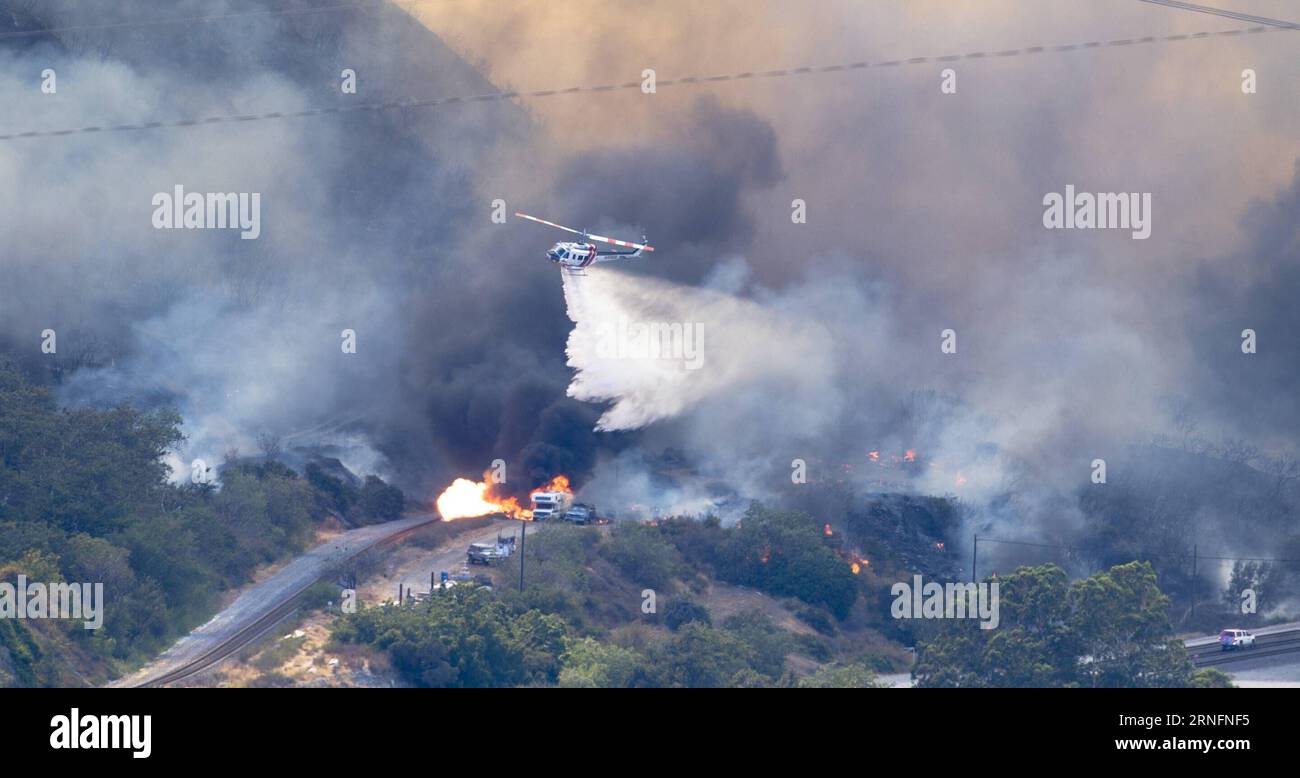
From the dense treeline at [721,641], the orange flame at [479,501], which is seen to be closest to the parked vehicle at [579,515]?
the orange flame at [479,501]

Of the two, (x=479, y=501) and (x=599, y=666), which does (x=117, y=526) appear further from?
(x=599, y=666)

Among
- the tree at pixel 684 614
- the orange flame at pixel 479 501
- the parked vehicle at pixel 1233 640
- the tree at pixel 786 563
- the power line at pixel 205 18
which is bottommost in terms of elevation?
the parked vehicle at pixel 1233 640

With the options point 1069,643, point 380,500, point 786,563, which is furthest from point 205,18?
point 1069,643

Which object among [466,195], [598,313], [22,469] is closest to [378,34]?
[466,195]

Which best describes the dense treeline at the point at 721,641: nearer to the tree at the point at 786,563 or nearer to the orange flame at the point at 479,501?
the tree at the point at 786,563

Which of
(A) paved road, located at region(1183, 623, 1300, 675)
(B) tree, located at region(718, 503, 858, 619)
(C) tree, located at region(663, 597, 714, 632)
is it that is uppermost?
(B) tree, located at region(718, 503, 858, 619)

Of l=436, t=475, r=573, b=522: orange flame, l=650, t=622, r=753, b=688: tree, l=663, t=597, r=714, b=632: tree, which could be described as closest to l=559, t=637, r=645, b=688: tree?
l=650, t=622, r=753, b=688: tree

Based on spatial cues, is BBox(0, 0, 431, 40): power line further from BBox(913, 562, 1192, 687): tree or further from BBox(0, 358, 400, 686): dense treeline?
BBox(913, 562, 1192, 687): tree
